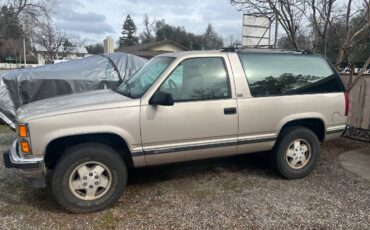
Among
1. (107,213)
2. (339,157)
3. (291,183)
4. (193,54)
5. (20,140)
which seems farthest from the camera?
(339,157)

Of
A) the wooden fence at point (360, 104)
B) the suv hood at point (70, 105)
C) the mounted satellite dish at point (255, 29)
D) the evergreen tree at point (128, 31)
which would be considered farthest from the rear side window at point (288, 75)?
the evergreen tree at point (128, 31)

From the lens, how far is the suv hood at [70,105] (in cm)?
358

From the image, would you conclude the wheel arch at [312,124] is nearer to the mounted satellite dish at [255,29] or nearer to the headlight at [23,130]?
A: the headlight at [23,130]

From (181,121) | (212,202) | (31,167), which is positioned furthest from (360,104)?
(31,167)

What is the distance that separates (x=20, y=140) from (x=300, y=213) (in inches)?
125

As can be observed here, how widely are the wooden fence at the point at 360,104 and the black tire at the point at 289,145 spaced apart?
9.52ft

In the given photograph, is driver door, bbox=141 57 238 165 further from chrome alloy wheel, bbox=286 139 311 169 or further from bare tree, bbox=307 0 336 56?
bare tree, bbox=307 0 336 56

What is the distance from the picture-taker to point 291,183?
4.68 meters

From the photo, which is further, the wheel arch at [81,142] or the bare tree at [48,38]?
the bare tree at [48,38]

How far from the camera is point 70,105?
376 centimetres

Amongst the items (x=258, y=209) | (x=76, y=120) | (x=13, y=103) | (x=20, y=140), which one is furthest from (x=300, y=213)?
(x=13, y=103)

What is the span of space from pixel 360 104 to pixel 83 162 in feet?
19.8

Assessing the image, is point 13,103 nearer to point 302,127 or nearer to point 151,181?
point 151,181

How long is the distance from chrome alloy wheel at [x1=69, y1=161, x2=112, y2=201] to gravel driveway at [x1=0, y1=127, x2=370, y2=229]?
0.77 feet
